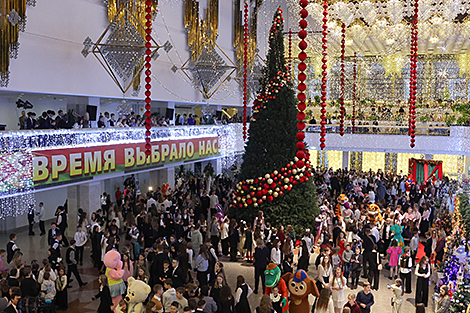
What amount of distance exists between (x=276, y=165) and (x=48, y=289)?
6.13m

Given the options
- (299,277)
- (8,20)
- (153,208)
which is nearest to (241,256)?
(153,208)

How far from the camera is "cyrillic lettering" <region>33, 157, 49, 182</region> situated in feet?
35.3

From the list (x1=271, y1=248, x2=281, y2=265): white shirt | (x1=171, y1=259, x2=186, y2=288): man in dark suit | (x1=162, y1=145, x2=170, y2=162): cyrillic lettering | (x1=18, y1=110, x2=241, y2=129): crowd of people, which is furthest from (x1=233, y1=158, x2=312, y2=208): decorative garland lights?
(x1=162, y1=145, x2=170, y2=162): cyrillic lettering

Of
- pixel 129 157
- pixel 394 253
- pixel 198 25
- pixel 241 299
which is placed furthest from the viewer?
pixel 198 25

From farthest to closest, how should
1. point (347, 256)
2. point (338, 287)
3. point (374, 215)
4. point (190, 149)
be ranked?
point (190, 149) → point (374, 215) → point (347, 256) → point (338, 287)

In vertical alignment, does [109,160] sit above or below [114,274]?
above

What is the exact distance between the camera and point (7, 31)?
10.4 meters

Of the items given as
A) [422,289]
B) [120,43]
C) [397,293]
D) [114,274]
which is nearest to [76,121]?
[120,43]

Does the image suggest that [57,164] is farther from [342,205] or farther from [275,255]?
[342,205]

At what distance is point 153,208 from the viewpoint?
12.5 m

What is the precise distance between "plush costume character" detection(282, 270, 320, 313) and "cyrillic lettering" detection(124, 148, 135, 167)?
896cm

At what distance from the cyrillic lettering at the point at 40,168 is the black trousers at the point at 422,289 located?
28.8ft

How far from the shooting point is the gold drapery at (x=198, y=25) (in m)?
17.5

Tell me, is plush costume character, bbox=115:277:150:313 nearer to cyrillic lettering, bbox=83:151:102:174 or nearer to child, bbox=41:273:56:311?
child, bbox=41:273:56:311
